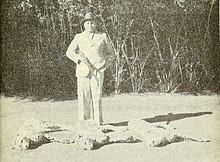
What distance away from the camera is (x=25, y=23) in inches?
87.7

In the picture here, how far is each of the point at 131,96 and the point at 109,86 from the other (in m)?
0.10

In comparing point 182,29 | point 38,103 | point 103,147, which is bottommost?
point 103,147

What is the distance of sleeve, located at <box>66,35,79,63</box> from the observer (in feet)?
7.24

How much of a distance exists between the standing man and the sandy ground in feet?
0.15

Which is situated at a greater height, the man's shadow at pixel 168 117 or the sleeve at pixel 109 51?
the sleeve at pixel 109 51

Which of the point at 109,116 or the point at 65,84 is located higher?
the point at 65,84

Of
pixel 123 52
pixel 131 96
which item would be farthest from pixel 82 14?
pixel 131 96

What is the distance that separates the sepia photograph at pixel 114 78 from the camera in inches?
84.6

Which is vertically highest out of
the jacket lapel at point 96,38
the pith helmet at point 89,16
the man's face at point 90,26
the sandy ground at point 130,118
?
the pith helmet at point 89,16

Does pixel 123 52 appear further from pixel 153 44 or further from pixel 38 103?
pixel 38 103

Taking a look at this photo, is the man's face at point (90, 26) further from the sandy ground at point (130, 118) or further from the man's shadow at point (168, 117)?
the man's shadow at point (168, 117)

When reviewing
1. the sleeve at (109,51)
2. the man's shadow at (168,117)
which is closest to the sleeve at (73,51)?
the sleeve at (109,51)

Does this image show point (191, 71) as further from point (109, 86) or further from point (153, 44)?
point (109, 86)

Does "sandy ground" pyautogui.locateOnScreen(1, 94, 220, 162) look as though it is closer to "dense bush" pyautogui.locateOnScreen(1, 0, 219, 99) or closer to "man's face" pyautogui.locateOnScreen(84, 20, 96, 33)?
"dense bush" pyautogui.locateOnScreen(1, 0, 219, 99)
